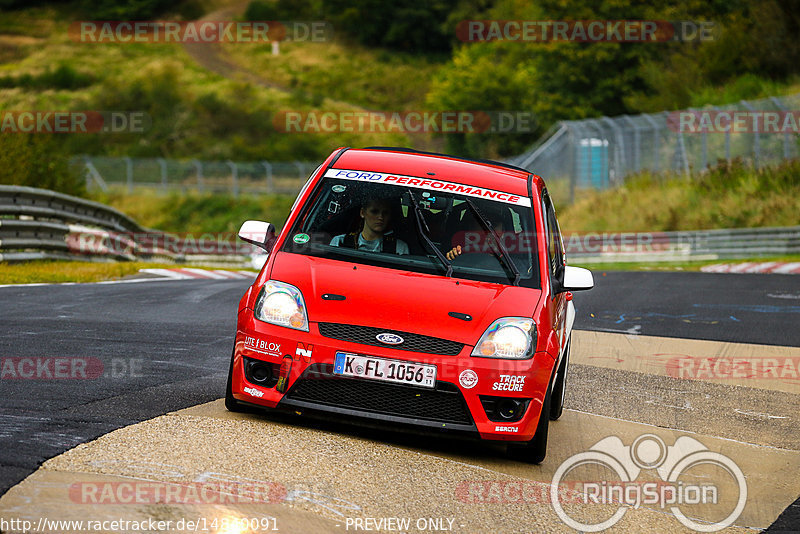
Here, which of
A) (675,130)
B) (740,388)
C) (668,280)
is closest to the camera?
(740,388)

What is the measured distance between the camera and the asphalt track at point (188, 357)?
6.16 metres

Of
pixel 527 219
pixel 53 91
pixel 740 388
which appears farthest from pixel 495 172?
pixel 53 91

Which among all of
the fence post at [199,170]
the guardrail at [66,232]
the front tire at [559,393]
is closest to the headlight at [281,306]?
the front tire at [559,393]

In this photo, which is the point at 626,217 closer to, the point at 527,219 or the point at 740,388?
the point at 740,388

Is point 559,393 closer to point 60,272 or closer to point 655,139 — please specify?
point 60,272

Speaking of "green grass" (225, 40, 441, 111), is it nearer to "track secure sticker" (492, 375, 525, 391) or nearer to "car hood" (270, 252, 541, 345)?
"car hood" (270, 252, 541, 345)

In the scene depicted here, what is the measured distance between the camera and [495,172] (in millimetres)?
7645

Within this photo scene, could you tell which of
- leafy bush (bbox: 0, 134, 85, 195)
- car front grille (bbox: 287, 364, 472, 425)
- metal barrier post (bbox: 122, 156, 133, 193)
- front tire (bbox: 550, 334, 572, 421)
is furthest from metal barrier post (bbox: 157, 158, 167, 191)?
car front grille (bbox: 287, 364, 472, 425)

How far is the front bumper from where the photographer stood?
5.98 metres

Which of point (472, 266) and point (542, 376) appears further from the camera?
point (472, 266)

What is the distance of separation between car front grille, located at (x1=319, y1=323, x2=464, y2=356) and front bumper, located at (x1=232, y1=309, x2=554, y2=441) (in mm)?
25

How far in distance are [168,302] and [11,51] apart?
91.0 metres

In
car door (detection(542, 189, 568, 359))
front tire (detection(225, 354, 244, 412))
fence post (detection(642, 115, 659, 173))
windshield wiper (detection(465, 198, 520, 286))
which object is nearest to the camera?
front tire (detection(225, 354, 244, 412))

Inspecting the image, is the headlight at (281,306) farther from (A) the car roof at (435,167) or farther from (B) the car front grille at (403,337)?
(A) the car roof at (435,167)
